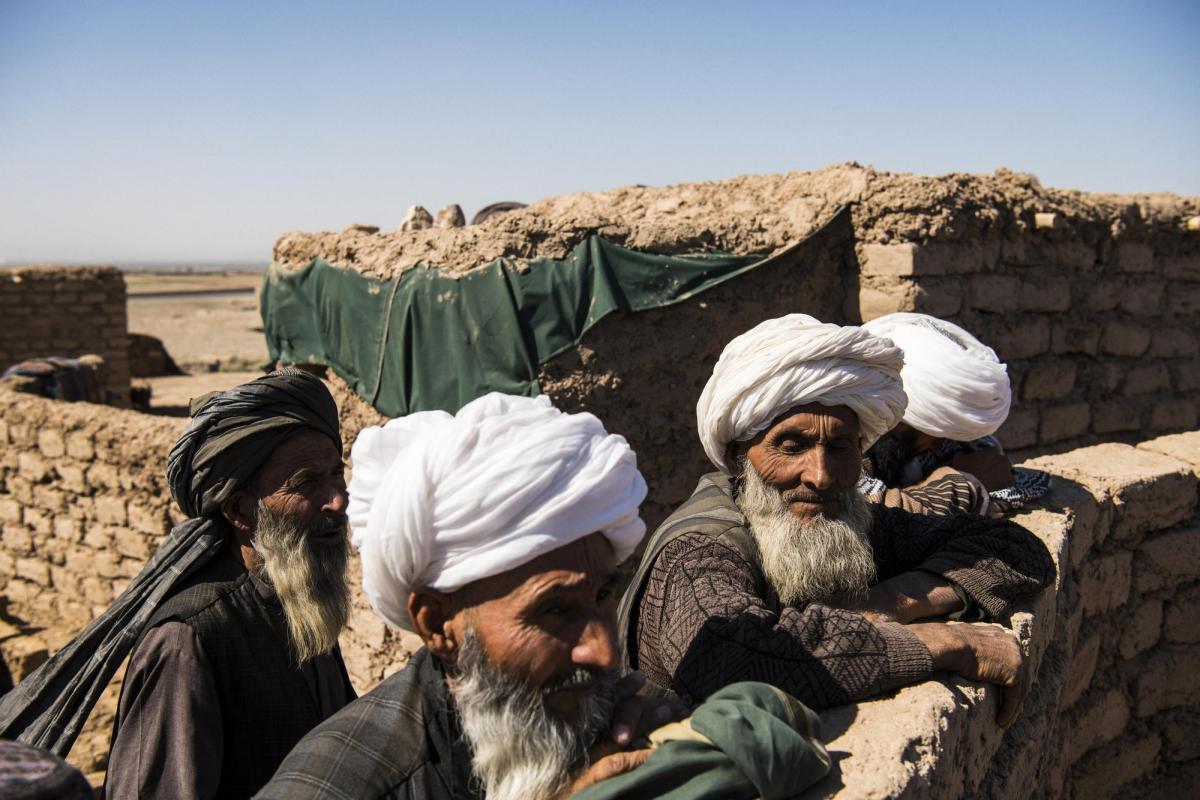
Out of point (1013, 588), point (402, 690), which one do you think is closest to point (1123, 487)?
point (1013, 588)

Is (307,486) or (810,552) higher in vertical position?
(307,486)

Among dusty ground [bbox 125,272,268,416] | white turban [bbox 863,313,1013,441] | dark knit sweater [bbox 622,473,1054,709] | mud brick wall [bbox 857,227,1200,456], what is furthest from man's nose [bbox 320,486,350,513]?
dusty ground [bbox 125,272,268,416]

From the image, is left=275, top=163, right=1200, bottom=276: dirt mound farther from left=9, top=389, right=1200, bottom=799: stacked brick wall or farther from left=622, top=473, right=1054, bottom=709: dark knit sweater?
left=622, top=473, right=1054, bottom=709: dark knit sweater

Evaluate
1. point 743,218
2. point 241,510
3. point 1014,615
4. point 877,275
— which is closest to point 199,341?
point 743,218

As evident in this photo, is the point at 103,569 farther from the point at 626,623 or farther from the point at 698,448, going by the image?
the point at 626,623

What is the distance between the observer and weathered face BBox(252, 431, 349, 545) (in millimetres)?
2639

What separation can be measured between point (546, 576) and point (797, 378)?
3.41 feet

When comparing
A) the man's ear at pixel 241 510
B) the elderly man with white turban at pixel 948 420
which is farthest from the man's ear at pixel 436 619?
the elderly man with white turban at pixel 948 420

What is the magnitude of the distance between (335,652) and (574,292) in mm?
2629

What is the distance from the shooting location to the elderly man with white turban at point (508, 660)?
1.52m

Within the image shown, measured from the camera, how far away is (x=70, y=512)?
7.66 m

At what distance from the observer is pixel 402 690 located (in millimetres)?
1627

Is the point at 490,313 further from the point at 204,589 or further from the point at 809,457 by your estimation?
the point at 809,457

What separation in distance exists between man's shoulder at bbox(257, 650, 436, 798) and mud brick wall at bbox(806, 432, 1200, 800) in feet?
3.45
